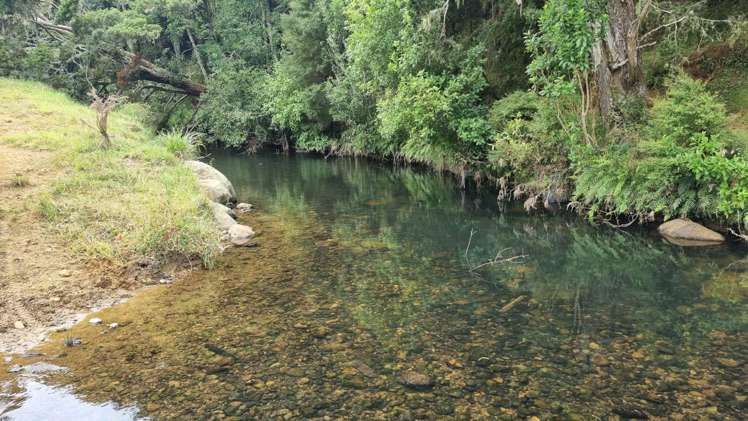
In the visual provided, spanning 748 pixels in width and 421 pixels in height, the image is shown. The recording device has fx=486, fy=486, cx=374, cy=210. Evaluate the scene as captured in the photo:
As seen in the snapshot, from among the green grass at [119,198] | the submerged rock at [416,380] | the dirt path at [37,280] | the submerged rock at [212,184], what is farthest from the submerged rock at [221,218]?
the submerged rock at [416,380]

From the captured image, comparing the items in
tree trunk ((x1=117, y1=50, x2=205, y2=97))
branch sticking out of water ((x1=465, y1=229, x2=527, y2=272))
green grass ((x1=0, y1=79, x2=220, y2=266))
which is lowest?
branch sticking out of water ((x1=465, y1=229, x2=527, y2=272))

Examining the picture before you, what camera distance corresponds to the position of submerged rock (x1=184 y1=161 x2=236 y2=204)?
14.7 metres

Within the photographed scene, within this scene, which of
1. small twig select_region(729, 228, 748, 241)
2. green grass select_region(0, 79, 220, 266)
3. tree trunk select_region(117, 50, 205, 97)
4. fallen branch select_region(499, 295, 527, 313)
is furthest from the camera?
tree trunk select_region(117, 50, 205, 97)

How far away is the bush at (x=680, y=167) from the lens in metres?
9.49

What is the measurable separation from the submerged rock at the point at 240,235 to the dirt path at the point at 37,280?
284 centimetres

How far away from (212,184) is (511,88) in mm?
10800

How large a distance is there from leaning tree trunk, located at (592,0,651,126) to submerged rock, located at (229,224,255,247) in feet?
32.1

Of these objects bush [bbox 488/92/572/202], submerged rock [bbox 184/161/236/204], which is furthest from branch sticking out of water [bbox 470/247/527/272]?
submerged rock [bbox 184/161/236/204]

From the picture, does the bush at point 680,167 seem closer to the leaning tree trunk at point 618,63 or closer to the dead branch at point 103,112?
the leaning tree trunk at point 618,63

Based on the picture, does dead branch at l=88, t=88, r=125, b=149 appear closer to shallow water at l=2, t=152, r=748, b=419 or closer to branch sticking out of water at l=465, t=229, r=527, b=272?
shallow water at l=2, t=152, r=748, b=419

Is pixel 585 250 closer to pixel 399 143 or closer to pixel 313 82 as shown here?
pixel 399 143

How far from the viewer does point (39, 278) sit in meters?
7.85

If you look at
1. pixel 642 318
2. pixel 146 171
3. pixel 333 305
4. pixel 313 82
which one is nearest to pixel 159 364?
pixel 333 305

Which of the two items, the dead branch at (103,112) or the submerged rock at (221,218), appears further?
the dead branch at (103,112)
